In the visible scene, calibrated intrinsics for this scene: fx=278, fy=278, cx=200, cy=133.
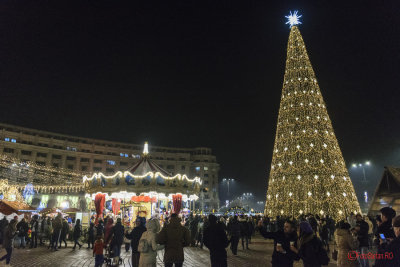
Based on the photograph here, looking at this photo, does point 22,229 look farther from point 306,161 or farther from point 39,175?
point 306,161

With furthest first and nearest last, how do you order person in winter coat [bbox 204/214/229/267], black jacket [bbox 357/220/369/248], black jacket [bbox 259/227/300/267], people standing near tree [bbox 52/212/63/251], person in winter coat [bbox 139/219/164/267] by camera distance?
1. people standing near tree [bbox 52/212/63/251]
2. black jacket [bbox 357/220/369/248]
3. person in winter coat [bbox 204/214/229/267]
4. person in winter coat [bbox 139/219/164/267]
5. black jacket [bbox 259/227/300/267]

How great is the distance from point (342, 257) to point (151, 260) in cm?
373

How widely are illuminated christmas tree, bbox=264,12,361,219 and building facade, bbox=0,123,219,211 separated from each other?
160 feet

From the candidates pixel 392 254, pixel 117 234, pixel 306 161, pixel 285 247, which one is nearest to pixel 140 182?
pixel 117 234

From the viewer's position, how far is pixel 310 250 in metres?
4.45

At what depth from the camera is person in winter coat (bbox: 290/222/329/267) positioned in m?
4.43

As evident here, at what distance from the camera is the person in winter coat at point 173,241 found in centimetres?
521

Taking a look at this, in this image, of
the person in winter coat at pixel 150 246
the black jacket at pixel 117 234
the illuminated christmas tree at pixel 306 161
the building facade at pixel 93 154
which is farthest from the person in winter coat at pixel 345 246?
the building facade at pixel 93 154

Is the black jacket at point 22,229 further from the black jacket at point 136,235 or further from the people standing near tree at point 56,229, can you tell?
the black jacket at point 136,235

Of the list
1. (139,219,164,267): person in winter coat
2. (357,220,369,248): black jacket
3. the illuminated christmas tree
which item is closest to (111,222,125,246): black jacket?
(139,219,164,267): person in winter coat

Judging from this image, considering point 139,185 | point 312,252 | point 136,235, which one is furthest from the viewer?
point 139,185

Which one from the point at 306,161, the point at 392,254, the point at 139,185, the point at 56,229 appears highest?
the point at 306,161

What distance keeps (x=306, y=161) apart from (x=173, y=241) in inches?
609

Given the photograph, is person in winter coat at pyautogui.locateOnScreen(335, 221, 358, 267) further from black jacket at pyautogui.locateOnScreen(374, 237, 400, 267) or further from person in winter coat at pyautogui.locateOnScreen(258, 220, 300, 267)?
black jacket at pyautogui.locateOnScreen(374, 237, 400, 267)
